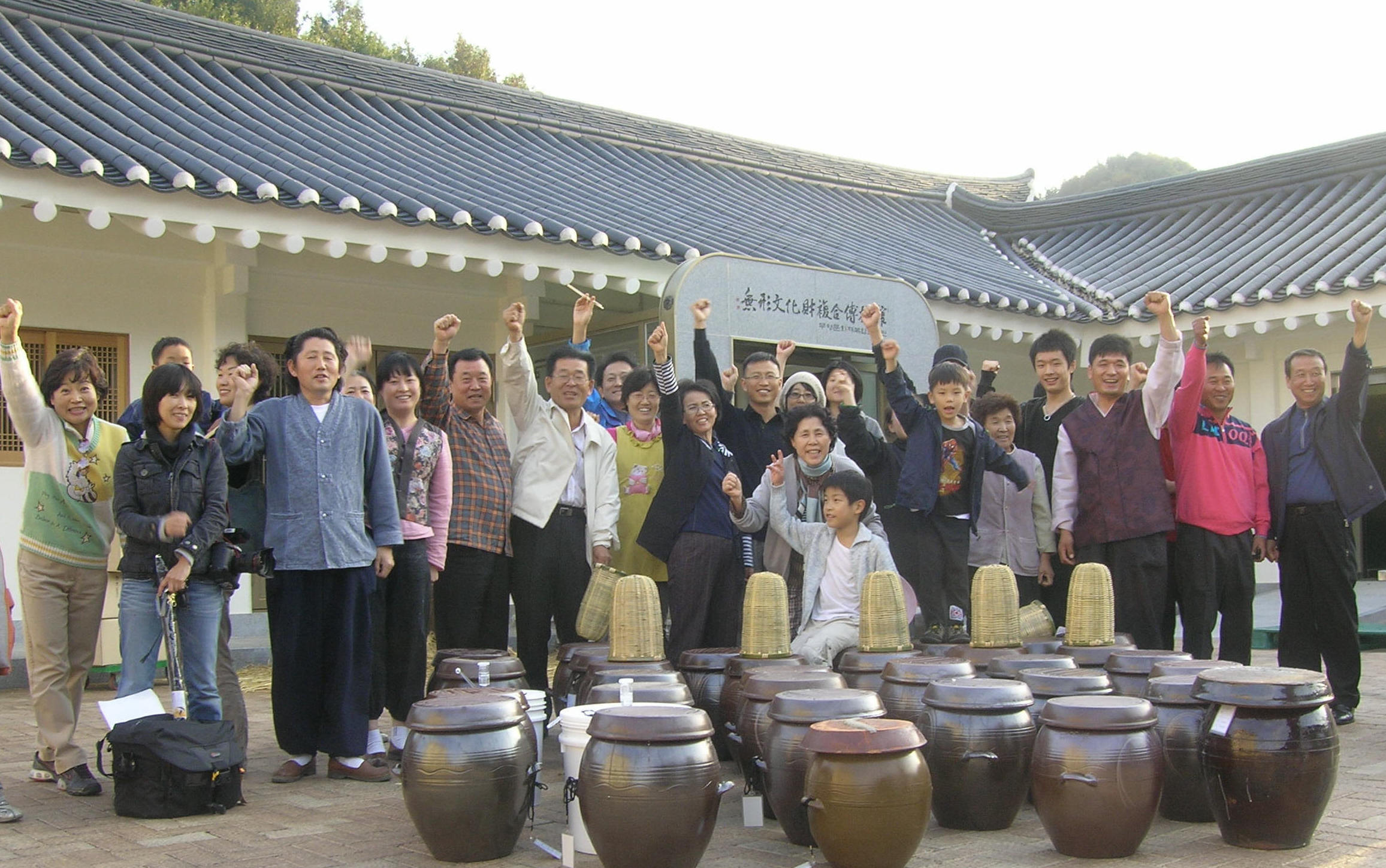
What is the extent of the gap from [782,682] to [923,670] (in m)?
0.55

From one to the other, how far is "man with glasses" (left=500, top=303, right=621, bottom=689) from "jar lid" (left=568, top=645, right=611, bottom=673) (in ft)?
1.47

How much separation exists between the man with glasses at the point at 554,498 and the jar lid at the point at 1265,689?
2.79 meters

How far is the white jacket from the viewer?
5691 millimetres

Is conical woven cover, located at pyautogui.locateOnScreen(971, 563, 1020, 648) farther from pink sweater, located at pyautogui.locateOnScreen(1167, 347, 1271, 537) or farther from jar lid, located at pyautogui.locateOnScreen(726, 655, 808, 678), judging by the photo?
pink sweater, located at pyautogui.locateOnScreen(1167, 347, 1271, 537)

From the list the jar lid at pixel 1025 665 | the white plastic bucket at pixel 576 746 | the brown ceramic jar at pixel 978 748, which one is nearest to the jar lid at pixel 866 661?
the jar lid at pixel 1025 665

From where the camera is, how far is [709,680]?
16.4 feet

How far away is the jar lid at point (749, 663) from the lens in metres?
4.85

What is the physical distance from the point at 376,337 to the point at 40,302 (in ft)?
7.47

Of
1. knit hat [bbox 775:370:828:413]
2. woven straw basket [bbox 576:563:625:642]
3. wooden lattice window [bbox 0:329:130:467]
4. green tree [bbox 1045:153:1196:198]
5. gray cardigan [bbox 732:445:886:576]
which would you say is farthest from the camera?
green tree [bbox 1045:153:1196:198]

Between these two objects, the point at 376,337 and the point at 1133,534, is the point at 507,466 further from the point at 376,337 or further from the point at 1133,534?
the point at 376,337

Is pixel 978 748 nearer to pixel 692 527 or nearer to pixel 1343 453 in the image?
pixel 692 527

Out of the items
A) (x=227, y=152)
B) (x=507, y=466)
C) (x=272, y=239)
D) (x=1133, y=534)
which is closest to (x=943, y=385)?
(x=1133, y=534)

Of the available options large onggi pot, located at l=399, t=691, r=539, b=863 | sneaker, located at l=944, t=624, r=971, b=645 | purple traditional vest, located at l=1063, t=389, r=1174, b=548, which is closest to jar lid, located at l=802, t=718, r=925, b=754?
large onggi pot, located at l=399, t=691, r=539, b=863

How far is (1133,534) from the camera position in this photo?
5855 millimetres
